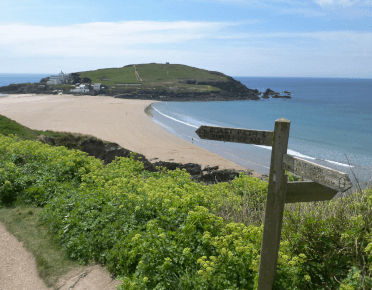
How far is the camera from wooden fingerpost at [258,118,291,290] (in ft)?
9.45

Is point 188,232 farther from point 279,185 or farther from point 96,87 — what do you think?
point 96,87

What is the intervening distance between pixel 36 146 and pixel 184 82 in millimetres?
98396

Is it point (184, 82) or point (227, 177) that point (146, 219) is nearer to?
point (227, 177)

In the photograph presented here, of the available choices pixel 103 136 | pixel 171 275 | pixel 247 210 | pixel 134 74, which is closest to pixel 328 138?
pixel 103 136

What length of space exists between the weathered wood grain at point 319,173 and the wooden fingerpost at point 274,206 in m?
0.10

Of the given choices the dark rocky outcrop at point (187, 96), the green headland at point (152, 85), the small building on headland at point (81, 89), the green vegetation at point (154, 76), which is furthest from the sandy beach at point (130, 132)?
the green vegetation at point (154, 76)

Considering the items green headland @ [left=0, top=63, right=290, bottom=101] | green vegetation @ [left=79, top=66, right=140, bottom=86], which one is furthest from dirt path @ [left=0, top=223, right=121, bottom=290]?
green vegetation @ [left=79, top=66, right=140, bottom=86]

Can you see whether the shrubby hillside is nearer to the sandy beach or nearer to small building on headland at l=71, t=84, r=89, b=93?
the sandy beach

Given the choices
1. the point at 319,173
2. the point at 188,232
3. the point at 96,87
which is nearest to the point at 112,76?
the point at 96,87

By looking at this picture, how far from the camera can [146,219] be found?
17.1ft

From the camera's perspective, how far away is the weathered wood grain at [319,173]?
2488 mm

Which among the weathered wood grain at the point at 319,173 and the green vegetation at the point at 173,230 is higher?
the weathered wood grain at the point at 319,173

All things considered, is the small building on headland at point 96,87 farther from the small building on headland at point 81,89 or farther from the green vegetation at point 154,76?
the green vegetation at point 154,76

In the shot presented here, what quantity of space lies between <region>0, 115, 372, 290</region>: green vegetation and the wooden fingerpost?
0.20m
